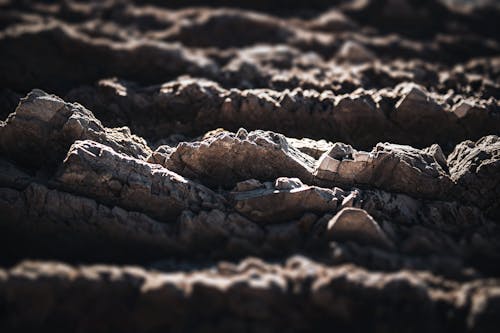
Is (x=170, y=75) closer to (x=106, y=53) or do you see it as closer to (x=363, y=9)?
(x=106, y=53)

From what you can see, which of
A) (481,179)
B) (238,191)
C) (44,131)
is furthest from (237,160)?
(481,179)

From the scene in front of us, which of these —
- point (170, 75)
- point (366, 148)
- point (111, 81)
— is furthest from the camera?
point (170, 75)

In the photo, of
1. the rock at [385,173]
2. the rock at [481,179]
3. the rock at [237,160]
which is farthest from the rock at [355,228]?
the rock at [481,179]

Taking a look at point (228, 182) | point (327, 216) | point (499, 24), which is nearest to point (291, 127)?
→ point (228, 182)

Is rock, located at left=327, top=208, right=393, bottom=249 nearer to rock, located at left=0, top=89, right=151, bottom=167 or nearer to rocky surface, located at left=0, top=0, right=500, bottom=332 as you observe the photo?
rocky surface, located at left=0, top=0, right=500, bottom=332

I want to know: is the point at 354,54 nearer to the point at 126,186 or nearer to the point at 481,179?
the point at 481,179

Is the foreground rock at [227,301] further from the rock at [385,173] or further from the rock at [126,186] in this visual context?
the rock at [385,173]
